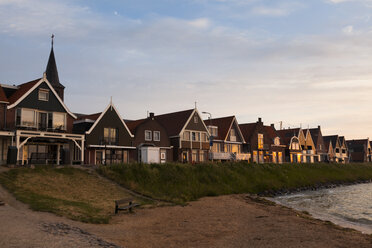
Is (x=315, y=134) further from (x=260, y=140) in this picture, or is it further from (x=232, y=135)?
(x=232, y=135)

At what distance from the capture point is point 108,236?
14.4 m

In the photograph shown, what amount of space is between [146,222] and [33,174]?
1373 cm

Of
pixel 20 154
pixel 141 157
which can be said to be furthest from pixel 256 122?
pixel 20 154

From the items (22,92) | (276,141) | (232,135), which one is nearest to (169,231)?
(22,92)

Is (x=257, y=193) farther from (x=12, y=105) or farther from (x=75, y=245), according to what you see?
(x=75, y=245)

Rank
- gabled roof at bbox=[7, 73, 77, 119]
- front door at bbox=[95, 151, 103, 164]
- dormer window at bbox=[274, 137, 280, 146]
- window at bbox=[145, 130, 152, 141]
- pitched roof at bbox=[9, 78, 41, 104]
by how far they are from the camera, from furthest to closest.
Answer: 1. dormer window at bbox=[274, 137, 280, 146]
2. window at bbox=[145, 130, 152, 141]
3. front door at bbox=[95, 151, 103, 164]
4. pitched roof at bbox=[9, 78, 41, 104]
5. gabled roof at bbox=[7, 73, 77, 119]

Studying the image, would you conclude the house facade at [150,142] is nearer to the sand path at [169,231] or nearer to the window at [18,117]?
the window at [18,117]

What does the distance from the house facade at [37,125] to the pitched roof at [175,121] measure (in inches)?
704

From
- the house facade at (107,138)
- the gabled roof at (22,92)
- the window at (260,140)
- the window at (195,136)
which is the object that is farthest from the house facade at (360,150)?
the gabled roof at (22,92)

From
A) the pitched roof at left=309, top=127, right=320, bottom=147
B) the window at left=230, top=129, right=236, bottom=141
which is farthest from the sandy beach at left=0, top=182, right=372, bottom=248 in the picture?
the pitched roof at left=309, top=127, right=320, bottom=147

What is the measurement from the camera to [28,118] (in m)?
36.4

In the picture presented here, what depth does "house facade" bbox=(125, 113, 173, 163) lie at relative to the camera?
47125mm

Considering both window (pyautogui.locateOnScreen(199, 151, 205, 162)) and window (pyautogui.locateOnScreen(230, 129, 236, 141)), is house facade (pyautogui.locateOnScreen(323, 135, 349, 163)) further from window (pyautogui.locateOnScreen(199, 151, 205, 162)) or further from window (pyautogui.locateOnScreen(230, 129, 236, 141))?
window (pyautogui.locateOnScreen(199, 151, 205, 162))

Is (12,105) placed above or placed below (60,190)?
above
